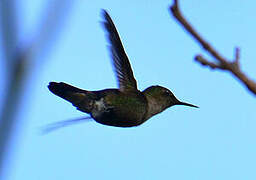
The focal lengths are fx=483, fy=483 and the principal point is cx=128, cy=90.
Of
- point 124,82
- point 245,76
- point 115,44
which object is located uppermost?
point 245,76

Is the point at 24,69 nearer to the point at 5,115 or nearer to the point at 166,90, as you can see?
the point at 5,115

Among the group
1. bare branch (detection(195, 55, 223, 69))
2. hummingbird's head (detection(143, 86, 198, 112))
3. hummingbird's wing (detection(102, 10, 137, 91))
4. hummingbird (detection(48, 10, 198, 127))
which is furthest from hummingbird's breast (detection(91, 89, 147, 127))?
bare branch (detection(195, 55, 223, 69))

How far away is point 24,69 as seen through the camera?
119cm

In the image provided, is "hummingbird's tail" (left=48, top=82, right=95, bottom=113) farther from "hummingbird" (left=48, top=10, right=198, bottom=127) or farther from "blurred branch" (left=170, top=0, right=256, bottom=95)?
"blurred branch" (left=170, top=0, right=256, bottom=95)

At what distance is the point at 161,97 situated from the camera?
6648 mm

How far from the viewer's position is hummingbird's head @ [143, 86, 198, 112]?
21.5ft

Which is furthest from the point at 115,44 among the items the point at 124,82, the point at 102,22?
the point at 124,82

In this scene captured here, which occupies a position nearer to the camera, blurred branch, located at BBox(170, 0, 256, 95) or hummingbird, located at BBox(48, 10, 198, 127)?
blurred branch, located at BBox(170, 0, 256, 95)

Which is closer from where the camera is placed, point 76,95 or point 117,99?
point 76,95

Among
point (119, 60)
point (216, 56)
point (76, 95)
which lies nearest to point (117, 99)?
point (76, 95)

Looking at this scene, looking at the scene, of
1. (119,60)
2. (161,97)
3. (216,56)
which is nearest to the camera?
(216,56)

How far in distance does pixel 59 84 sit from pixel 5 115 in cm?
451

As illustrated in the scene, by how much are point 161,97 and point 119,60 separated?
4.16ft

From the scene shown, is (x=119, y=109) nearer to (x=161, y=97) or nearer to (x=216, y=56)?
(x=161, y=97)
